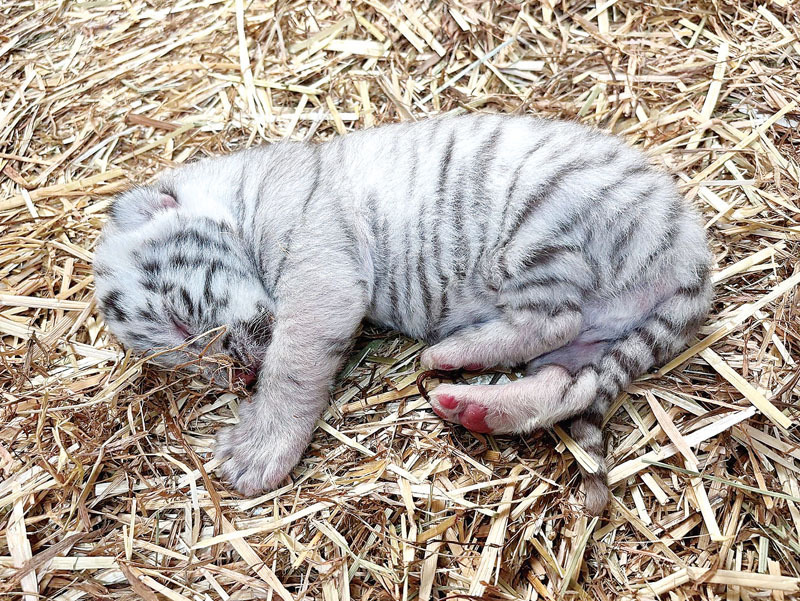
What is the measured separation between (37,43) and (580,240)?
11.4ft

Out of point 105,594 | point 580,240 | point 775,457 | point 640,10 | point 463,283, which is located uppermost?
point 640,10

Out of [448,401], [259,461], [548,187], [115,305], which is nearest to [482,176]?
[548,187]

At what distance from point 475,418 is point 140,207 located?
66.4 inches

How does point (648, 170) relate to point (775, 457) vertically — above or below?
above

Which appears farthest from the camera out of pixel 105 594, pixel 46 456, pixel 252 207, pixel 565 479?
pixel 252 207

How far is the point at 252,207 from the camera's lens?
2984 millimetres

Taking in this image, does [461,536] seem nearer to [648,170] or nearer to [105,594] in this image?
[105,594]

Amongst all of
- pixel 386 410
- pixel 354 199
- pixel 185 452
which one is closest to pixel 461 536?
pixel 386 410

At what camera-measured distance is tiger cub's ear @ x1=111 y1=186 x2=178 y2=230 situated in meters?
2.98

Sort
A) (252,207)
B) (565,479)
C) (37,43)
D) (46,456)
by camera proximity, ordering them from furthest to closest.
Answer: (37,43) < (252,207) < (46,456) < (565,479)

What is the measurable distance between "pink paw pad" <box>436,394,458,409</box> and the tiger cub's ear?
1420 millimetres

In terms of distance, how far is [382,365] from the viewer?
3051mm

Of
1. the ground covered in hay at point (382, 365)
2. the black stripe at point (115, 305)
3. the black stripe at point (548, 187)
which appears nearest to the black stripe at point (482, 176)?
the black stripe at point (548, 187)

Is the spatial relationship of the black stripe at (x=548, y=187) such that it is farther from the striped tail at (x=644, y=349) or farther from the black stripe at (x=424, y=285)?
the striped tail at (x=644, y=349)
